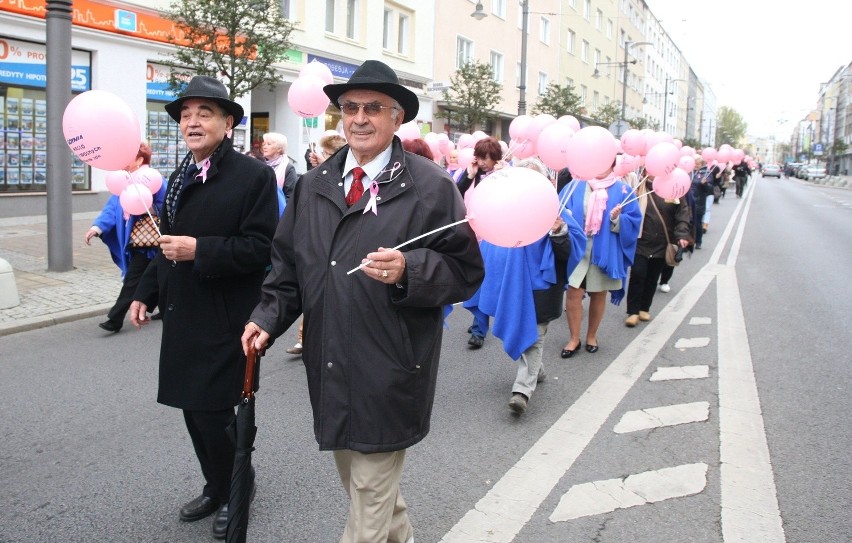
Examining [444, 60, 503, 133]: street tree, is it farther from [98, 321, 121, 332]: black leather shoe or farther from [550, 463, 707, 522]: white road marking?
[550, 463, 707, 522]: white road marking

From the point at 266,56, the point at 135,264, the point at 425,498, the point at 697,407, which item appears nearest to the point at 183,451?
the point at 425,498

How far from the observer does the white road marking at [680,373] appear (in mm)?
5883

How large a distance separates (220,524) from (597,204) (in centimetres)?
439

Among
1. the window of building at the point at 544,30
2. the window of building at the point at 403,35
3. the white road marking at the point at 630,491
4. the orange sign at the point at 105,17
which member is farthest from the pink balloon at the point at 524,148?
the window of building at the point at 544,30

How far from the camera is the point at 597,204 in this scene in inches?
252

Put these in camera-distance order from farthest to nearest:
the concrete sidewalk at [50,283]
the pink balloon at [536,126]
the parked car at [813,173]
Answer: the parked car at [813,173] < the pink balloon at [536,126] < the concrete sidewalk at [50,283]

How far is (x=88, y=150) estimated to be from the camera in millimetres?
3496

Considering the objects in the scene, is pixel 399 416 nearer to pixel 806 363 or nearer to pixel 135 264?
pixel 135 264

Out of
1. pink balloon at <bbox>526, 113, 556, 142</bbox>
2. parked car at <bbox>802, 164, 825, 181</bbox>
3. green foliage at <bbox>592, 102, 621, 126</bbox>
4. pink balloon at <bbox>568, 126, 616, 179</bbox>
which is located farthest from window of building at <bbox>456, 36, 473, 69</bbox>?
parked car at <bbox>802, 164, 825, 181</bbox>

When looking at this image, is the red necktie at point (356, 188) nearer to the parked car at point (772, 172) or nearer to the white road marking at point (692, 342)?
the white road marking at point (692, 342)

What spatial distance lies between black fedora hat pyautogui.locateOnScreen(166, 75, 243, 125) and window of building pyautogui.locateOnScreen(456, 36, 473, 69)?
85.1 feet

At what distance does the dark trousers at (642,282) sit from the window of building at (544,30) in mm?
31311

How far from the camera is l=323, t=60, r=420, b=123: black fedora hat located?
249cm

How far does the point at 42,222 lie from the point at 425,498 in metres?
12.3
